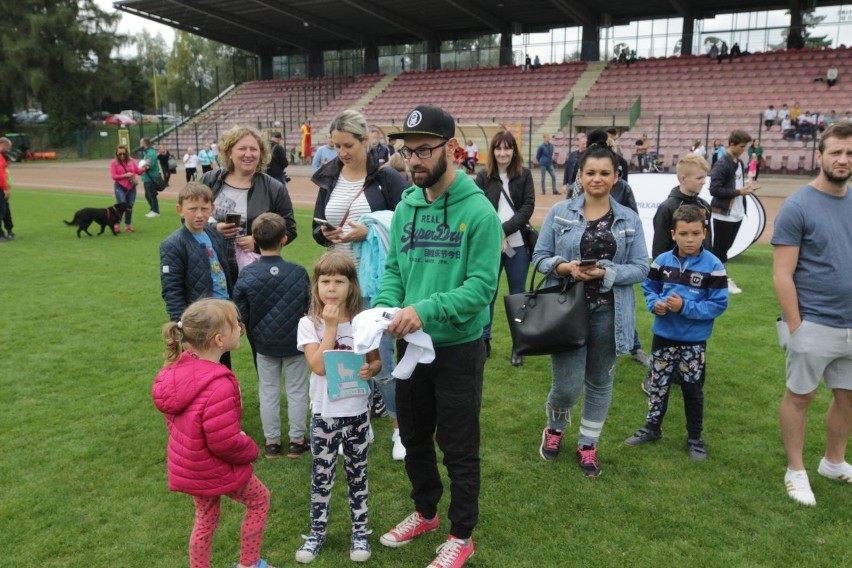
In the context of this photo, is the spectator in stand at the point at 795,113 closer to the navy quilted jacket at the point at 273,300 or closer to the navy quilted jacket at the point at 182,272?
the navy quilted jacket at the point at 273,300

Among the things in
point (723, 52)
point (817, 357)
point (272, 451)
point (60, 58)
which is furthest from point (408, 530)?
point (60, 58)

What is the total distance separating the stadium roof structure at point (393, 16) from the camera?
31.9m

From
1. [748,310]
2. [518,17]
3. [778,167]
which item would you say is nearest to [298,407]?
[748,310]

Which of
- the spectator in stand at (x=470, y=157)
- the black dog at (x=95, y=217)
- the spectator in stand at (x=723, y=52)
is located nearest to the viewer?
the black dog at (x=95, y=217)

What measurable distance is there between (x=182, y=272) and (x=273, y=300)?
1.88 ft

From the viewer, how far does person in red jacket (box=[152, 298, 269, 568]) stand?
2582mm

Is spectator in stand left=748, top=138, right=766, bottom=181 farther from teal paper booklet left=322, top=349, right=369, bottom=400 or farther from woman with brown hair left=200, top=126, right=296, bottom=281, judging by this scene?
teal paper booklet left=322, top=349, right=369, bottom=400

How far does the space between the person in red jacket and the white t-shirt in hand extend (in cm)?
39

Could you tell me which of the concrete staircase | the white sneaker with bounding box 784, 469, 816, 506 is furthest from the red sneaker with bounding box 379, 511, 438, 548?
the concrete staircase

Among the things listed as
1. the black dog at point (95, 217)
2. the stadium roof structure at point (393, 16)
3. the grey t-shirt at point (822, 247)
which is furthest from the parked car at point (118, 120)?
the grey t-shirt at point (822, 247)

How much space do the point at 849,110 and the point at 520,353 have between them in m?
27.0

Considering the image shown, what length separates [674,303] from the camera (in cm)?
386

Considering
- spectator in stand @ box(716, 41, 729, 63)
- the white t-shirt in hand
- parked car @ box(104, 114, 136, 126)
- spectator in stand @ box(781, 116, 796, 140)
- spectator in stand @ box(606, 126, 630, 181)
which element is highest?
spectator in stand @ box(716, 41, 729, 63)

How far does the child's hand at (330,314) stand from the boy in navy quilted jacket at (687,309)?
2035 millimetres
